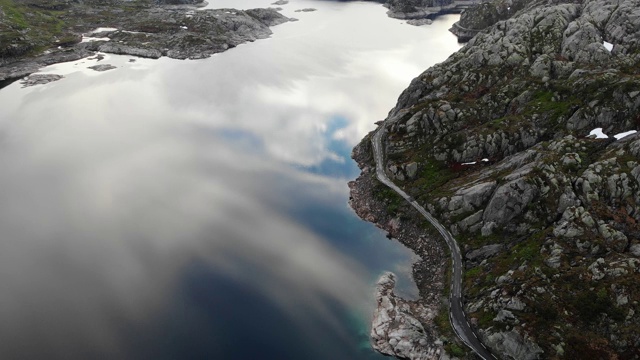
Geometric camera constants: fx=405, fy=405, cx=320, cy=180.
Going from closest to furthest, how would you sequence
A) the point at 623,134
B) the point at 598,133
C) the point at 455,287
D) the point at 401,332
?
the point at 401,332, the point at 455,287, the point at 623,134, the point at 598,133

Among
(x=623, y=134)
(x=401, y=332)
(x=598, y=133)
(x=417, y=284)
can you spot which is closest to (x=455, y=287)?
(x=417, y=284)

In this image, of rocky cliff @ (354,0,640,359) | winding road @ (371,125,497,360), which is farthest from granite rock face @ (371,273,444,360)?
rocky cliff @ (354,0,640,359)

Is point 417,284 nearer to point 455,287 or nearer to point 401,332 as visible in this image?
point 455,287

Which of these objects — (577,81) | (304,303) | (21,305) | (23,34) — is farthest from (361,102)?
(23,34)

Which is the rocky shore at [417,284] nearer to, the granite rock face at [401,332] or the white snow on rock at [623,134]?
the granite rock face at [401,332]

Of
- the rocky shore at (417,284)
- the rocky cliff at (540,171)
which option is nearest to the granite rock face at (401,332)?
the rocky shore at (417,284)

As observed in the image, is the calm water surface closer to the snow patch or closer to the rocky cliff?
the rocky cliff
